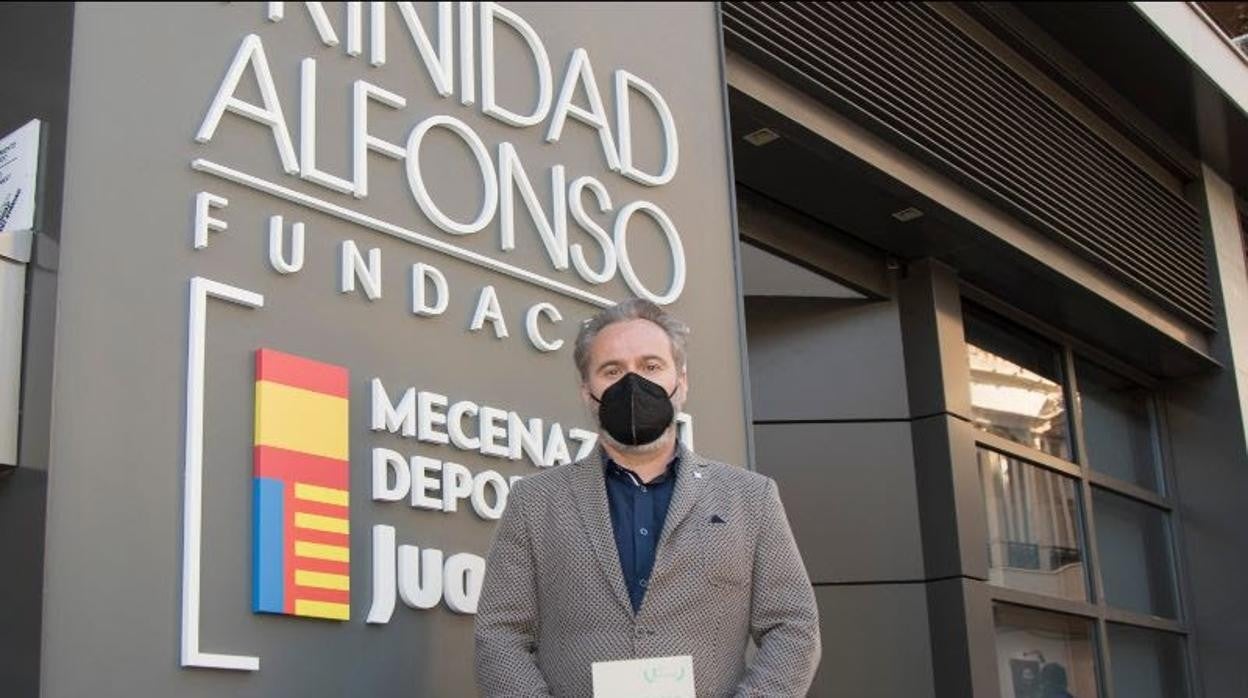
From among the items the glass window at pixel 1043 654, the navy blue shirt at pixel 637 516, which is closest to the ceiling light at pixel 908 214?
the glass window at pixel 1043 654

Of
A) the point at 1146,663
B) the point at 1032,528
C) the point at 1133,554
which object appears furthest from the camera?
the point at 1133,554

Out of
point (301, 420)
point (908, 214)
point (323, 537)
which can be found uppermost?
point (908, 214)

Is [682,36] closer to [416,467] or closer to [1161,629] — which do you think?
[416,467]

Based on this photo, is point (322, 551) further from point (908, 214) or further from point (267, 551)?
point (908, 214)

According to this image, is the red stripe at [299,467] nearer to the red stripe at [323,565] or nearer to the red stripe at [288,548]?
the red stripe at [288,548]

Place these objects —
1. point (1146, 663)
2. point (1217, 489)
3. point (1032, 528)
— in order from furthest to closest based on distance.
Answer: point (1217, 489)
point (1146, 663)
point (1032, 528)

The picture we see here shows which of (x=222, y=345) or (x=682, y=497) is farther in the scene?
(x=222, y=345)

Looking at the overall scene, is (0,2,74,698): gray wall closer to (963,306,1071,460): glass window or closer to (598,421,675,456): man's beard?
(598,421,675,456): man's beard

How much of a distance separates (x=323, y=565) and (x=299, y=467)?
0.25 metres

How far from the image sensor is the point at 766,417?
761cm

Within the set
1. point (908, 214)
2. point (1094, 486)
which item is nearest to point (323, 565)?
point (908, 214)

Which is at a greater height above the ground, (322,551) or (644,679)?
(322,551)

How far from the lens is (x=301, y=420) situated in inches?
149

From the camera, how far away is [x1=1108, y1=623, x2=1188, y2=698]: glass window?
8.84 meters
